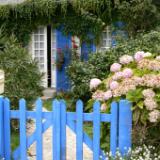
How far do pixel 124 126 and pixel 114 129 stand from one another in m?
0.13

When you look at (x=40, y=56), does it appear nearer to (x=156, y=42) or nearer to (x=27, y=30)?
(x=27, y=30)

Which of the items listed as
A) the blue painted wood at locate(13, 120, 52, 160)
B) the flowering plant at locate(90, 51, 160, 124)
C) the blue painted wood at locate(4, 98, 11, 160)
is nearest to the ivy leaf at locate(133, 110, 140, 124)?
the flowering plant at locate(90, 51, 160, 124)

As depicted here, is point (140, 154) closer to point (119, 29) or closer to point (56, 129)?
point (56, 129)

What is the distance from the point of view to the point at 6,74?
8.68m

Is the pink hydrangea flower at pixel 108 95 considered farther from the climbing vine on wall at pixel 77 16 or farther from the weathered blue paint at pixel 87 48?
the weathered blue paint at pixel 87 48

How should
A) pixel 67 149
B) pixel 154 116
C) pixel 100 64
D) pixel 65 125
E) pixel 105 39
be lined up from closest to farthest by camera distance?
pixel 154 116 < pixel 65 125 < pixel 67 149 < pixel 100 64 < pixel 105 39

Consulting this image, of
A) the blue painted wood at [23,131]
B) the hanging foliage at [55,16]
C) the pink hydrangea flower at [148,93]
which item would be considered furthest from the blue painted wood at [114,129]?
the hanging foliage at [55,16]

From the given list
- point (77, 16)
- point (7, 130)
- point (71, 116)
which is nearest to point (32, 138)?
point (7, 130)

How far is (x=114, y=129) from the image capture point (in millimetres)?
5062

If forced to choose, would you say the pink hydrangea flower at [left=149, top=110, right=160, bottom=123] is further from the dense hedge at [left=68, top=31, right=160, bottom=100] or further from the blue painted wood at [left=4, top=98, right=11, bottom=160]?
the dense hedge at [left=68, top=31, right=160, bottom=100]

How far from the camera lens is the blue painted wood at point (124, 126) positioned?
496 cm

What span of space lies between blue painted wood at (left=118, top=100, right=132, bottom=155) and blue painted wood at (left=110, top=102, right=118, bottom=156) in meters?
0.05

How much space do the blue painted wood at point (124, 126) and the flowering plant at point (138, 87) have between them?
0.09 m

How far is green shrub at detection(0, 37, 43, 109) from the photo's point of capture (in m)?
8.21
